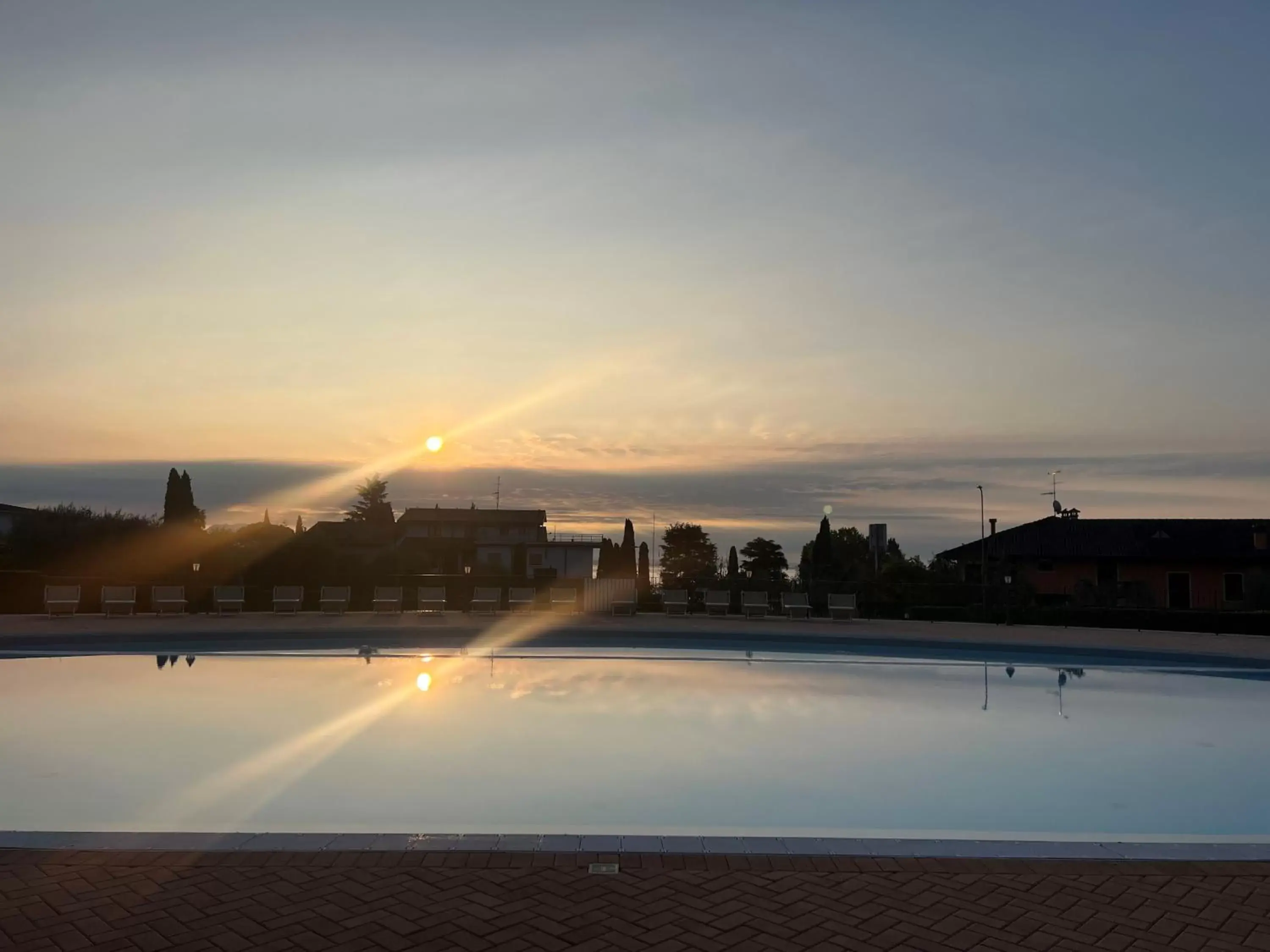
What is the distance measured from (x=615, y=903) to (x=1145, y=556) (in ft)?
131

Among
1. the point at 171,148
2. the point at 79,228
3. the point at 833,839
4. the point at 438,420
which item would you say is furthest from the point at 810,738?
the point at 438,420

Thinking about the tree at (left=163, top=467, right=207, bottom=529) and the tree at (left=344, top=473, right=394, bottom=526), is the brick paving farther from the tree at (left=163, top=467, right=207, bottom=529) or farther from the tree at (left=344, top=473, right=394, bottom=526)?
the tree at (left=344, top=473, right=394, bottom=526)

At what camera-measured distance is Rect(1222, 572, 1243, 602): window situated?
3675cm

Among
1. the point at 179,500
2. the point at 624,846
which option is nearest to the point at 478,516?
the point at 179,500

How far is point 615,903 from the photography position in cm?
363

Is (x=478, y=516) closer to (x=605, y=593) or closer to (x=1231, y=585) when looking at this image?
(x=1231, y=585)

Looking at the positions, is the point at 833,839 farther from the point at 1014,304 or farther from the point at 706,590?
the point at 706,590

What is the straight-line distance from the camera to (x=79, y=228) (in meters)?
12.7

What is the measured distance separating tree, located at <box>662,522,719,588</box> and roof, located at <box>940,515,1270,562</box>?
2693cm

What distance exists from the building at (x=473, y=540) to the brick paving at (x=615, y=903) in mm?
42173

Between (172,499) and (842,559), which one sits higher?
(172,499)

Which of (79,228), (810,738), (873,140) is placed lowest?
(810,738)

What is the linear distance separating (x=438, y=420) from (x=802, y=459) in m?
10.8

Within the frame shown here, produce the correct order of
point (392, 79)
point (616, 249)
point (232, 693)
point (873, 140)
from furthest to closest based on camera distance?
1. point (616, 249)
2. point (873, 140)
3. point (392, 79)
4. point (232, 693)
